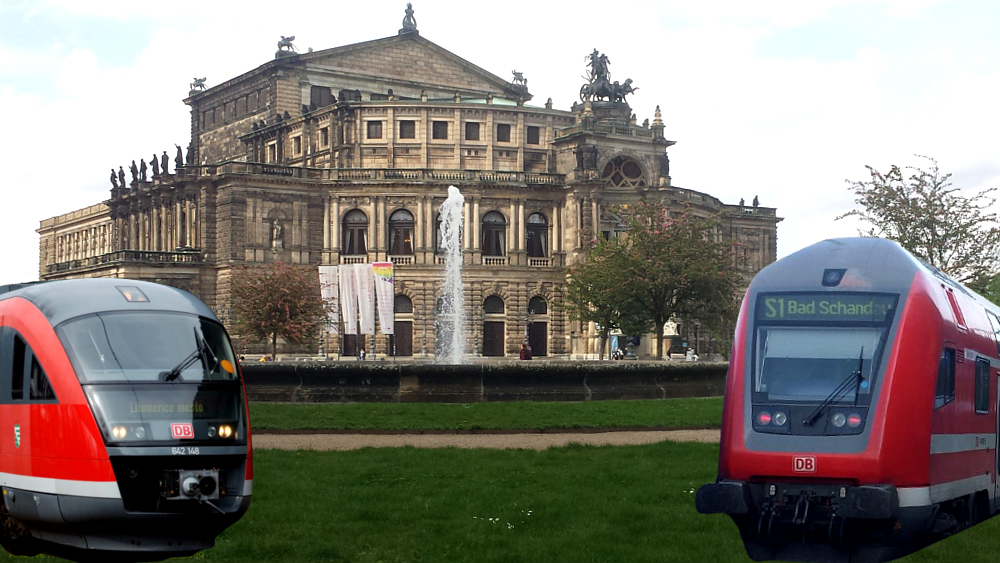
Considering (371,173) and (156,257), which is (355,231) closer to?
(371,173)

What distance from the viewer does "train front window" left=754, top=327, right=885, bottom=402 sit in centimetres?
1355

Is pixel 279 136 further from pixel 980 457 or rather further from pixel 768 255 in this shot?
pixel 980 457

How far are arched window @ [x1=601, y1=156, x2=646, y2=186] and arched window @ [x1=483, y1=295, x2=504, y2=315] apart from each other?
37.7ft

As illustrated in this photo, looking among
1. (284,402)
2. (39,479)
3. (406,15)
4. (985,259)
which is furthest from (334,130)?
(39,479)

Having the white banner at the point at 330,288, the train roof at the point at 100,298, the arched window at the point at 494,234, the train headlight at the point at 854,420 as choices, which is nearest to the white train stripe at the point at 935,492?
the train headlight at the point at 854,420

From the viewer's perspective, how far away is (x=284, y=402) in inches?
1390

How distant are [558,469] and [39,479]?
9.10 meters

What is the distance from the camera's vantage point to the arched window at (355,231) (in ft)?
293

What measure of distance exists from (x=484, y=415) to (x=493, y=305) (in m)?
57.3

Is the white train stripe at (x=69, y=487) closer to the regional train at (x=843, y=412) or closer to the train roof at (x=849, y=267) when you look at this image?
the regional train at (x=843, y=412)

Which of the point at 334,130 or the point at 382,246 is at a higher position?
the point at 334,130

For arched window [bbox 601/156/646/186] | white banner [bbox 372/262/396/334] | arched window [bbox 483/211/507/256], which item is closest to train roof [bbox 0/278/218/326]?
white banner [bbox 372/262/396/334]

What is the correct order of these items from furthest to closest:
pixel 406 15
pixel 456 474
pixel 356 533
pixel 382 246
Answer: pixel 406 15, pixel 382 246, pixel 456 474, pixel 356 533

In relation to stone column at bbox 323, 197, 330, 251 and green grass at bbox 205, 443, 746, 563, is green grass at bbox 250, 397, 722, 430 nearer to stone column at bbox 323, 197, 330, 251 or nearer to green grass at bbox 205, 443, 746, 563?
green grass at bbox 205, 443, 746, 563
